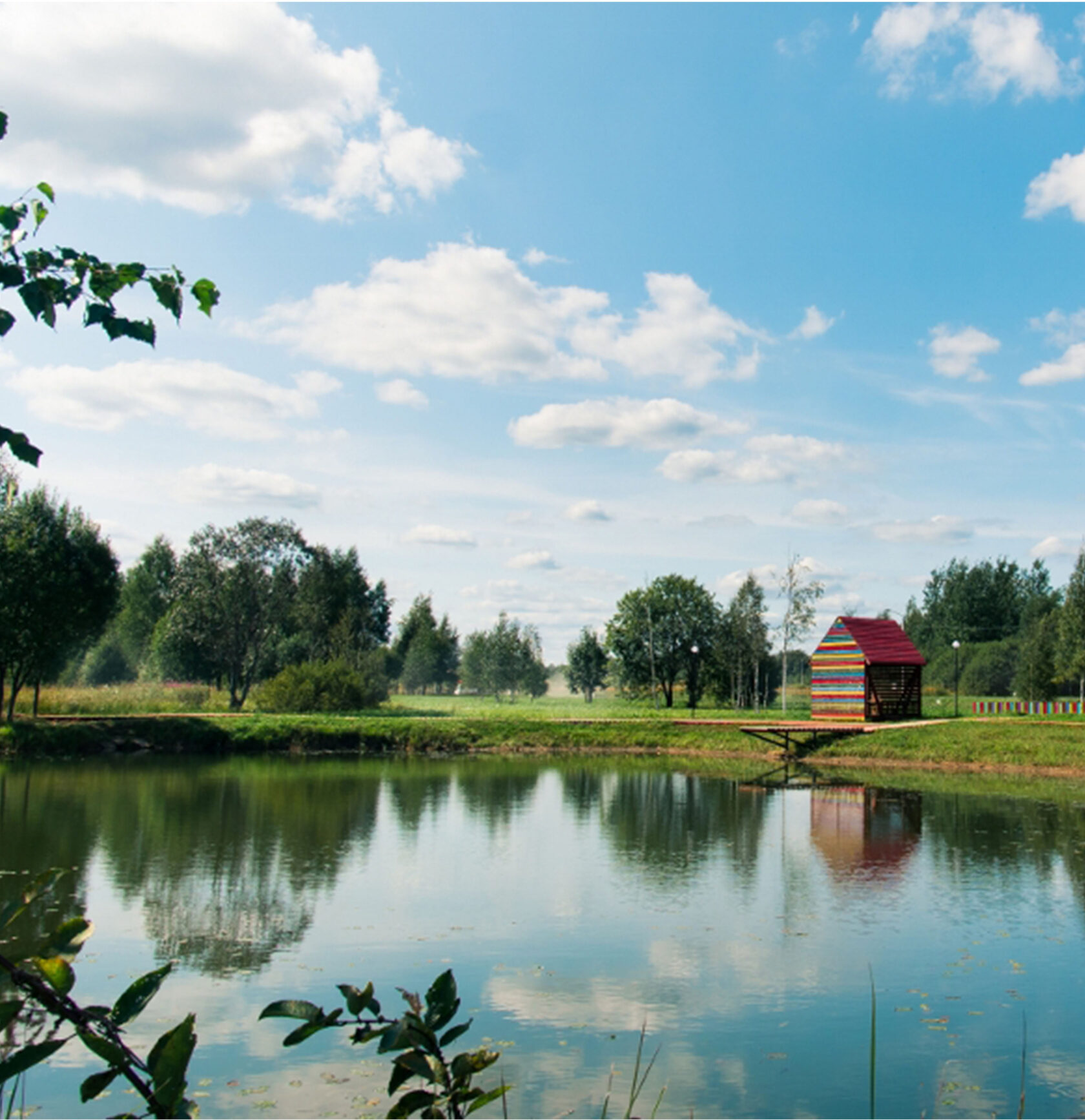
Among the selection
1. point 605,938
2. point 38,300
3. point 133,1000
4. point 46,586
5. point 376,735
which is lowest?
point 605,938

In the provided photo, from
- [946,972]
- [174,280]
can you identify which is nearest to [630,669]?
[946,972]

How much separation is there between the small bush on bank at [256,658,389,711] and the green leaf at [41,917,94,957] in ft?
149

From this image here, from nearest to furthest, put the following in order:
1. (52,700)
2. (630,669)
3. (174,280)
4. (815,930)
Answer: (174,280)
(815,930)
(52,700)
(630,669)

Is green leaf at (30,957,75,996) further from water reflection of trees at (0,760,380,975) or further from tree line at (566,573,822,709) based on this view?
tree line at (566,573,822,709)

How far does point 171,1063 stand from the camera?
1886mm

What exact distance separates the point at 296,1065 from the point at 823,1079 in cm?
397

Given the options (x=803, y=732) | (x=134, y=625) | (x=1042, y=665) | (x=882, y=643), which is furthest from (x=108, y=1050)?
(x=134, y=625)

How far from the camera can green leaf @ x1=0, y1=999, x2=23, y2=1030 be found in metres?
1.83

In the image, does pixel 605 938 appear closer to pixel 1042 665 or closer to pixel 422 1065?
pixel 422 1065

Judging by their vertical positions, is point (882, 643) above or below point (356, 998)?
above

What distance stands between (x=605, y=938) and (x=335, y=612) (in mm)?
59205

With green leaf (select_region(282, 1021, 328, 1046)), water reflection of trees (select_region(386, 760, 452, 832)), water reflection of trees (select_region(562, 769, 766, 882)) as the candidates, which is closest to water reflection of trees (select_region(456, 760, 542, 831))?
water reflection of trees (select_region(386, 760, 452, 832))

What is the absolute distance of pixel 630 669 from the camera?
66.3m

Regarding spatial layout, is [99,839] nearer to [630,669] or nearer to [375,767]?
[375,767]
